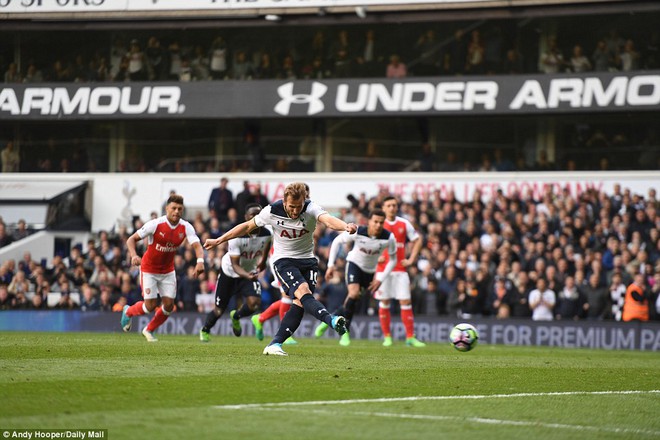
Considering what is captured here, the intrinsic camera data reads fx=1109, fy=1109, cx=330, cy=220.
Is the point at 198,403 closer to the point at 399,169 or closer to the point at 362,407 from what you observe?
the point at 362,407

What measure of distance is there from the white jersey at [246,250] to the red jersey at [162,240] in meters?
1.35

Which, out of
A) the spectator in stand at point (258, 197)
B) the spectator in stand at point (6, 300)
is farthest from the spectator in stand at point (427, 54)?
the spectator in stand at point (6, 300)

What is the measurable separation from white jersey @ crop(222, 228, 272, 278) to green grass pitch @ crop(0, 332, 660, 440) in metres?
4.81

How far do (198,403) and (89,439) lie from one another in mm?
1875

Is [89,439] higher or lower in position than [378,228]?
lower

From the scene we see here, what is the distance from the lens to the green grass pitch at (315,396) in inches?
316

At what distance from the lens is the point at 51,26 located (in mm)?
35938

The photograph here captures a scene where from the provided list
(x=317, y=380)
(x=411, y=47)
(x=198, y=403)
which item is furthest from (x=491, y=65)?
(x=198, y=403)

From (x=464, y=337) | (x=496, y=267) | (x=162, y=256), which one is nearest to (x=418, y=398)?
(x=464, y=337)

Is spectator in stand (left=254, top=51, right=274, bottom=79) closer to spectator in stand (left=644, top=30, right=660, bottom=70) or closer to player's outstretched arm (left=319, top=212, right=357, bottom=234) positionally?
spectator in stand (left=644, top=30, right=660, bottom=70)

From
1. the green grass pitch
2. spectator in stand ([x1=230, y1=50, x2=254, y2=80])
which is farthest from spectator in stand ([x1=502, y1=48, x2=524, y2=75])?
the green grass pitch

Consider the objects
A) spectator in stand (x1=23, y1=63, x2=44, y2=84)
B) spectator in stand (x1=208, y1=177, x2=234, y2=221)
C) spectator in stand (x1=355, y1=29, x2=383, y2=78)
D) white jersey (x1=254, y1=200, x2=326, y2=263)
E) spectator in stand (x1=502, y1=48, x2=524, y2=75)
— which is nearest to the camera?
white jersey (x1=254, y1=200, x2=326, y2=263)

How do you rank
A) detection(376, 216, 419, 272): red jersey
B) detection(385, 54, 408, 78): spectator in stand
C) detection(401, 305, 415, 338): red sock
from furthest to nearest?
detection(385, 54, 408, 78): spectator in stand, detection(401, 305, 415, 338): red sock, detection(376, 216, 419, 272): red jersey

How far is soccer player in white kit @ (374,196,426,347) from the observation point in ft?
68.4
